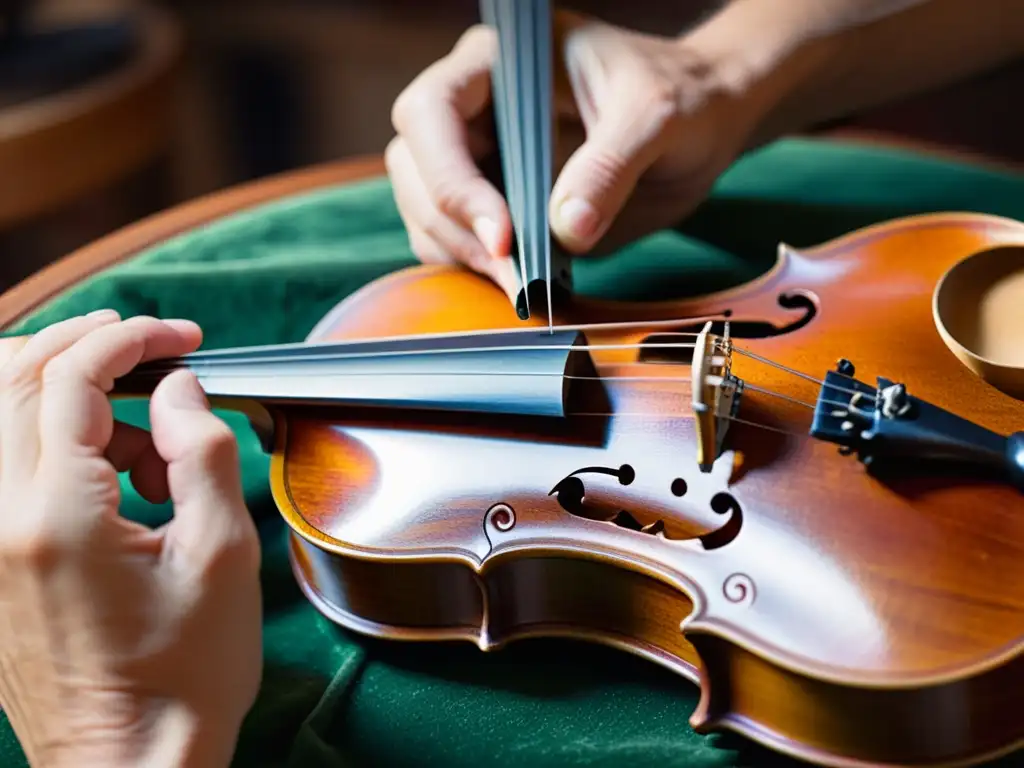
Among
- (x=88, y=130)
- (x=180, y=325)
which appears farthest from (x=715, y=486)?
(x=88, y=130)

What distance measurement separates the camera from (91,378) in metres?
0.58

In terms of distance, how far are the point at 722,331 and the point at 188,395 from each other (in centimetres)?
34

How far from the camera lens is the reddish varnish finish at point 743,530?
495 mm

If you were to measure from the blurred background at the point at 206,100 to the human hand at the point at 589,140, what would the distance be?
0.27 m

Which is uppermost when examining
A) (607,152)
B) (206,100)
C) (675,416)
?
(607,152)

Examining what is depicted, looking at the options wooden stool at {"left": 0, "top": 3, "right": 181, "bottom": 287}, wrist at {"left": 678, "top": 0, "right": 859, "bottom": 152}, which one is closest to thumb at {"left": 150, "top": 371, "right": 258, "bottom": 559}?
wrist at {"left": 678, "top": 0, "right": 859, "bottom": 152}

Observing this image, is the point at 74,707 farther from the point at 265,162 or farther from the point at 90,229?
the point at 265,162

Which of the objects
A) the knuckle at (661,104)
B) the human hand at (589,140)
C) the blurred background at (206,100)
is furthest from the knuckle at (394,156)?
the blurred background at (206,100)

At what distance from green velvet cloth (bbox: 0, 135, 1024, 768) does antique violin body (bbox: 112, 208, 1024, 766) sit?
0.02m

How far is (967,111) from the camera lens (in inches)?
83.6

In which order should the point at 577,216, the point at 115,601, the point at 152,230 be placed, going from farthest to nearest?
the point at 152,230, the point at 577,216, the point at 115,601

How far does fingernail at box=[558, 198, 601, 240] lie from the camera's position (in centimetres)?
71

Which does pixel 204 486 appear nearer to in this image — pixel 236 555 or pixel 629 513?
pixel 236 555

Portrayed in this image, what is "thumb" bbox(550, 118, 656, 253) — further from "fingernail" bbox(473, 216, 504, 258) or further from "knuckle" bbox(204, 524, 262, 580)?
"knuckle" bbox(204, 524, 262, 580)
